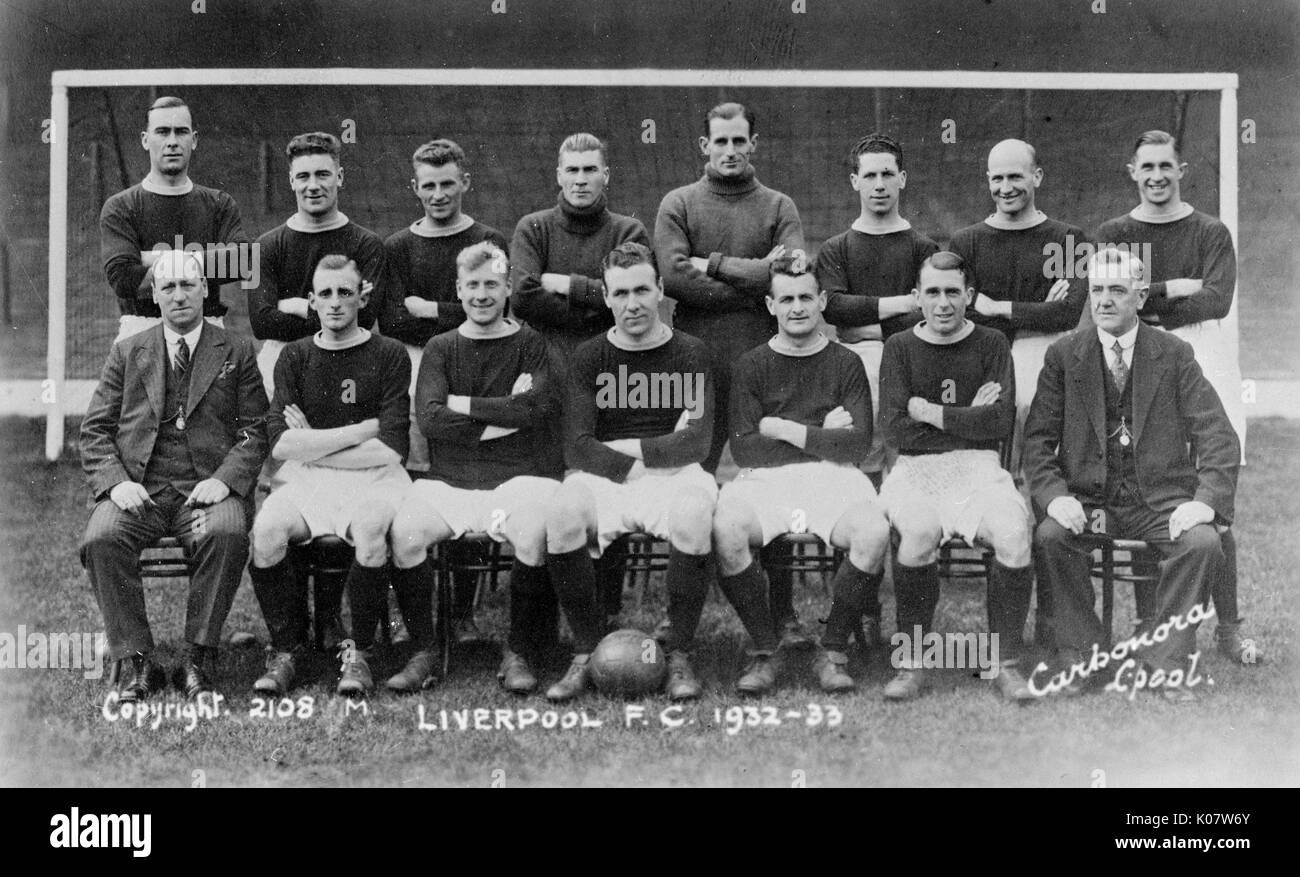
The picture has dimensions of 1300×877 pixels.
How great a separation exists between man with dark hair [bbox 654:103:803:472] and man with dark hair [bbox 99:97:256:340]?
1.75 m

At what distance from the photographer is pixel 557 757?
4184mm

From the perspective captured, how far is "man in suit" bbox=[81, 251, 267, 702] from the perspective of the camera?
175 inches

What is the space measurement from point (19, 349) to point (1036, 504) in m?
4.40

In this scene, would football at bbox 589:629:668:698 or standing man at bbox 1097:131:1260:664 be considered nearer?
football at bbox 589:629:668:698

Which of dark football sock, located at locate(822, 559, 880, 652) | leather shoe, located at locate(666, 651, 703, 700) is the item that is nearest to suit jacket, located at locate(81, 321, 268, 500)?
leather shoe, located at locate(666, 651, 703, 700)

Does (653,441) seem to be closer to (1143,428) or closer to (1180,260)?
(1143,428)

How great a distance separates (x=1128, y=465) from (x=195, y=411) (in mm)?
3512

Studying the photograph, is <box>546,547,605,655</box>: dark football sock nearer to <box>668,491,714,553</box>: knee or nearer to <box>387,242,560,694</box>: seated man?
<box>387,242,560,694</box>: seated man

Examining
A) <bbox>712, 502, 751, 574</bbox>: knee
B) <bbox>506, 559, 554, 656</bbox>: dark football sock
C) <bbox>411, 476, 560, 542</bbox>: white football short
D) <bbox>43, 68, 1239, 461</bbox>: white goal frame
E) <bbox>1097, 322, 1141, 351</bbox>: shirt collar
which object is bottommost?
<bbox>506, 559, 554, 656</bbox>: dark football sock

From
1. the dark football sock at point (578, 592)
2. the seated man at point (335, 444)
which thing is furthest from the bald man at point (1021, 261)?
the seated man at point (335, 444)

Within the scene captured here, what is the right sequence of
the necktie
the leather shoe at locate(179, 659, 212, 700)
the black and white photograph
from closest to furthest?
the black and white photograph, the leather shoe at locate(179, 659, 212, 700), the necktie

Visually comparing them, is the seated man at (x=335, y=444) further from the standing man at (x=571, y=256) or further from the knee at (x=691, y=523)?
the knee at (x=691, y=523)

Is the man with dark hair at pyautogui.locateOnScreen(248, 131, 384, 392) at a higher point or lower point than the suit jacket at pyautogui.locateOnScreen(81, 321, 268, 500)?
higher
